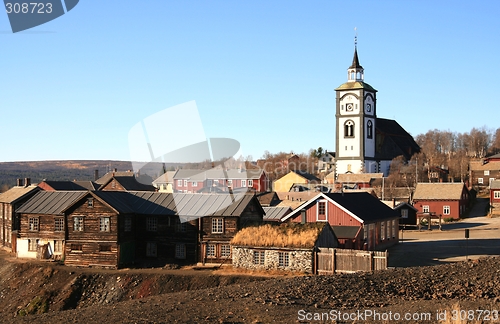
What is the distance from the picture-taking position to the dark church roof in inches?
3981

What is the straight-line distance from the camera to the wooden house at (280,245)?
3356 cm

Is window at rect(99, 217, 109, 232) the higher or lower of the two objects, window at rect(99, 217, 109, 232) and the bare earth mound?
the higher

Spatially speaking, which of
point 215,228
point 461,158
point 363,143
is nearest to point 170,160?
point 215,228

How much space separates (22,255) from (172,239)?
11103 mm

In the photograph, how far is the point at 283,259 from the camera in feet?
112

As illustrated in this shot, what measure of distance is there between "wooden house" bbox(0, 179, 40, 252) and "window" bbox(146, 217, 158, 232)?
12.6 metres

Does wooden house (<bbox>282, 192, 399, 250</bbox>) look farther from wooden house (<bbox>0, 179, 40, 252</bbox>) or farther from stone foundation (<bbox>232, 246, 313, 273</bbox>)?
wooden house (<bbox>0, 179, 40, 252</bbox>)

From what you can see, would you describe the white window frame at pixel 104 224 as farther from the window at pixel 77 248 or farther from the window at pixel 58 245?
the window at pixel 58 245

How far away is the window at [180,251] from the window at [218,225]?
2.41 m

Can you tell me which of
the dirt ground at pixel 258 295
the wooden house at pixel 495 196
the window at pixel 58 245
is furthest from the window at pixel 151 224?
the wooden house at pixel 495 196

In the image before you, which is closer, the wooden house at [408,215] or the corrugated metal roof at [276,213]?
the corrugated metal roof at [276,213]

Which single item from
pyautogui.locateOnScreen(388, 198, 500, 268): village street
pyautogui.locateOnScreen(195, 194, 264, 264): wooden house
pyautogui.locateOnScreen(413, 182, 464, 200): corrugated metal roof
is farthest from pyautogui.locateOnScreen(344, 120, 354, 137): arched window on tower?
pyautogui.locateOnScreen(195, 194, 264, 264): wooden house

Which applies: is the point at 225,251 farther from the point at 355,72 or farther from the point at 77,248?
the point at 355,72

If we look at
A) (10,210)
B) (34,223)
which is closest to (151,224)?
(34,223)
